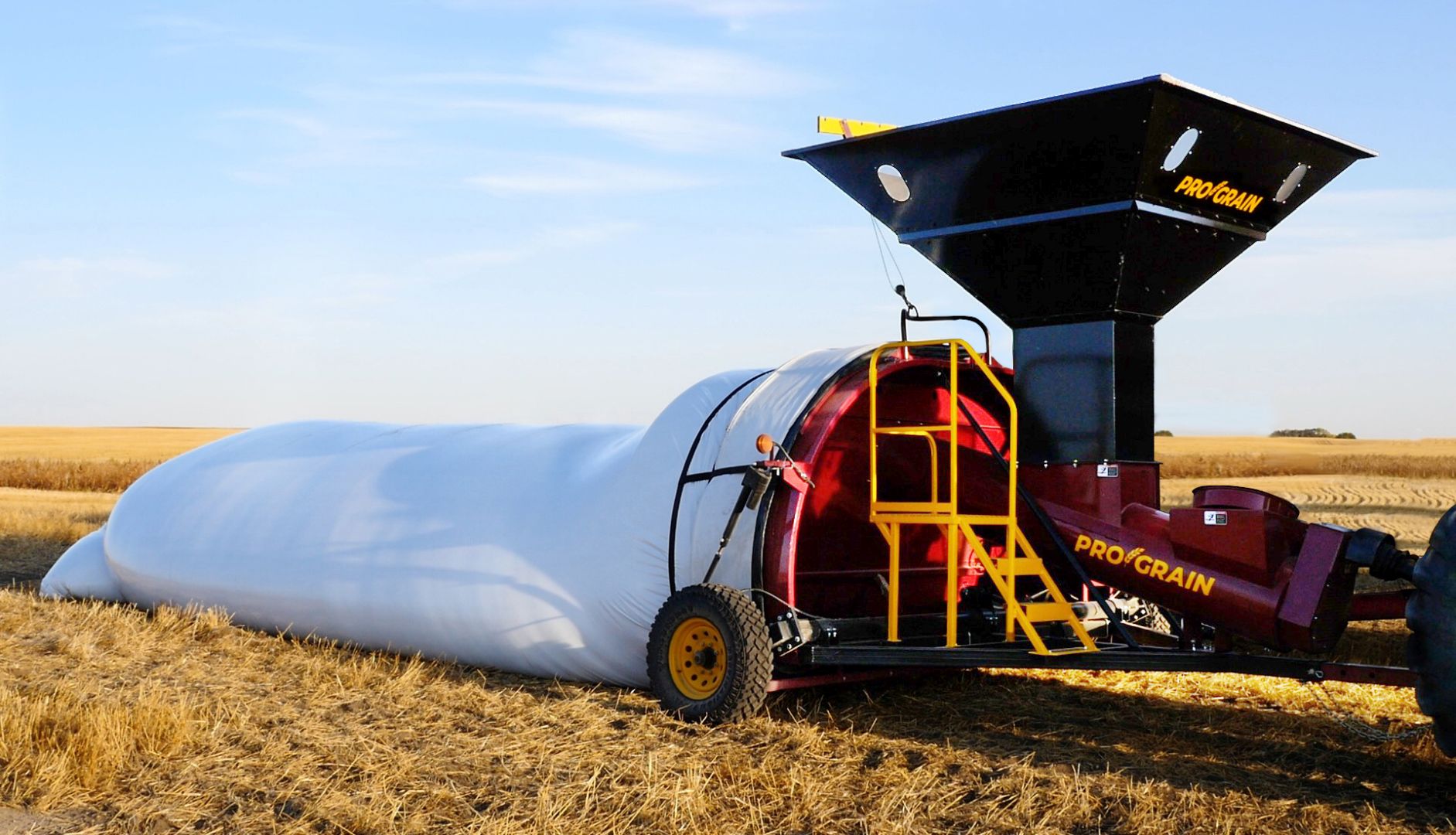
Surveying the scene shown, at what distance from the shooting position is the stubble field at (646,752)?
18.8 ft

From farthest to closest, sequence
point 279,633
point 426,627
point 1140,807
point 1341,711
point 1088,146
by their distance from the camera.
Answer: point 279,633
point 426,627
point 1341,711
point 1088,146
point 1140,807

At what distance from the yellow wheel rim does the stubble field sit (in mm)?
248

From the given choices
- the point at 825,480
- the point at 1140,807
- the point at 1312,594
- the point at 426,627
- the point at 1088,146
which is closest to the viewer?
the point at 1140,807

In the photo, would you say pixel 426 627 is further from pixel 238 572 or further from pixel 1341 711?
pixel 1341 711

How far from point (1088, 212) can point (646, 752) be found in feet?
11.8

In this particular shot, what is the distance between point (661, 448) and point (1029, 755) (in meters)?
3.19

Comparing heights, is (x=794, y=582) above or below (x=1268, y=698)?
above

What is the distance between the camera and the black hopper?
700cm

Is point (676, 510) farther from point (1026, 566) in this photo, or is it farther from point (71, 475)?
point (71, 475)

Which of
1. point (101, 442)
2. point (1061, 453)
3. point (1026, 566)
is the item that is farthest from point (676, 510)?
point (101, 442)

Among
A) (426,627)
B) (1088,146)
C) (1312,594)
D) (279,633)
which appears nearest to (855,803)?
(1312,594)

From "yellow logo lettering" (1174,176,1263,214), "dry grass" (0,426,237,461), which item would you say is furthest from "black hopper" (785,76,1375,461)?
"dry grass" (0,426,237,461)

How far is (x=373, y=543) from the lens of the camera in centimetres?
1005

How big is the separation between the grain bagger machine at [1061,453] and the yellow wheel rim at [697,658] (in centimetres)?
1
